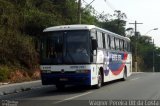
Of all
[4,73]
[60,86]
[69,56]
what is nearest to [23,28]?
[4,73]

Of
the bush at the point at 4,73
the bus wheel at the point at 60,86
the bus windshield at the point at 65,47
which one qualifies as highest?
the bus windshield at the point at 65,47

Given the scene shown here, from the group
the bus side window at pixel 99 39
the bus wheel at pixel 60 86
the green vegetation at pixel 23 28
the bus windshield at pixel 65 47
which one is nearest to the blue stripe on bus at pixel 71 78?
the bus windshield at pixel 65 47

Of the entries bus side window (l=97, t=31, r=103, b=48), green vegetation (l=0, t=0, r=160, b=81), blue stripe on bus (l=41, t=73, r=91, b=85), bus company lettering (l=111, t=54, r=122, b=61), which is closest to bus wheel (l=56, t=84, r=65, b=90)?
blue stripe on bus (l=41, t=73, r=91, b=85)

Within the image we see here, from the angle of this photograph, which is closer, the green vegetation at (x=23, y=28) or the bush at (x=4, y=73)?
the bush at (x=4, y=73)

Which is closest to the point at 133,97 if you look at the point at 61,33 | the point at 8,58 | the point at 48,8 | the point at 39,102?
the point at 39,102

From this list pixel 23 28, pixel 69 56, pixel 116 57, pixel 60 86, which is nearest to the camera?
pixel 69 56

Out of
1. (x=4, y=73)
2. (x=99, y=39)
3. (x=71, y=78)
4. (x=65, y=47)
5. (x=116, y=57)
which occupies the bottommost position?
(x=4, y=73)

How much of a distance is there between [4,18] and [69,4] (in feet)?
50.5

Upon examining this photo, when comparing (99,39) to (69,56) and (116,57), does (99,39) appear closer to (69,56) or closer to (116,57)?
(69,56)

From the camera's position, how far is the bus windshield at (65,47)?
21844mm

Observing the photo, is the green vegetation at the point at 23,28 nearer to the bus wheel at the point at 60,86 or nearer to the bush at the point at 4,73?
the bush at the point at 4,73

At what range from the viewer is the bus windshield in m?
21.8

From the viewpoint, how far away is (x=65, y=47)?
22031mm

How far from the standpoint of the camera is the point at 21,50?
123ft
